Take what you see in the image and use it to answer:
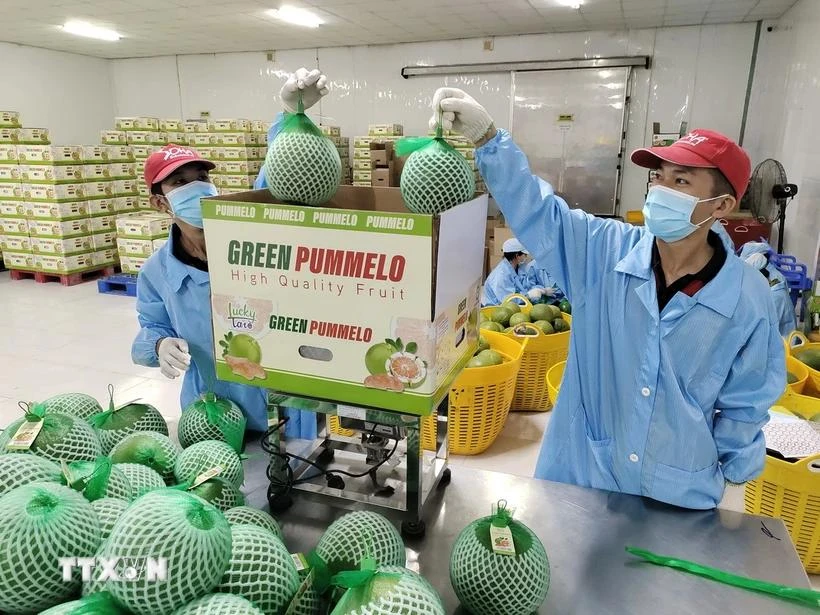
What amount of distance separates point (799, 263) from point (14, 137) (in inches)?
345

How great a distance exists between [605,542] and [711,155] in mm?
1028

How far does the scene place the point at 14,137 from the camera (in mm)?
7215

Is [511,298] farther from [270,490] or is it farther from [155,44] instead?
[155,44]

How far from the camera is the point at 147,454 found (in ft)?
3.96

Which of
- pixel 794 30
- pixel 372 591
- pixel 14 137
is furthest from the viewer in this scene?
pixel 14 137

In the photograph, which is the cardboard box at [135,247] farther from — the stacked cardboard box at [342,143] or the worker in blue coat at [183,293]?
the worker in blue coat at [183,293]

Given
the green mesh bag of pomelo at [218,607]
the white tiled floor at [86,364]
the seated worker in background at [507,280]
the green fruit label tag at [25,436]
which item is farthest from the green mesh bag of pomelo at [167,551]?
the seated worker in background at [507,280]

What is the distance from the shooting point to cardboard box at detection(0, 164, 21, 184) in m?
6.95

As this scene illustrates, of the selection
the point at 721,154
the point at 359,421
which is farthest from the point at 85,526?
the point at 721,154

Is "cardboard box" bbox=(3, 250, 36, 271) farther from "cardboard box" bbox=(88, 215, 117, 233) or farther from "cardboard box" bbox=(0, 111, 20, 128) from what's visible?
"cardboard box" bbox=(0, 111, 20, 128)

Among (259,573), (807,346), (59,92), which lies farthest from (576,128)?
(59,92)

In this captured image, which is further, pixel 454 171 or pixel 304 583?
pixel 454 171

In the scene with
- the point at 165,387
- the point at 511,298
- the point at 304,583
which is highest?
the point at 304,583

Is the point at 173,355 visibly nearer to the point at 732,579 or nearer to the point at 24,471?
the point at 24,471
